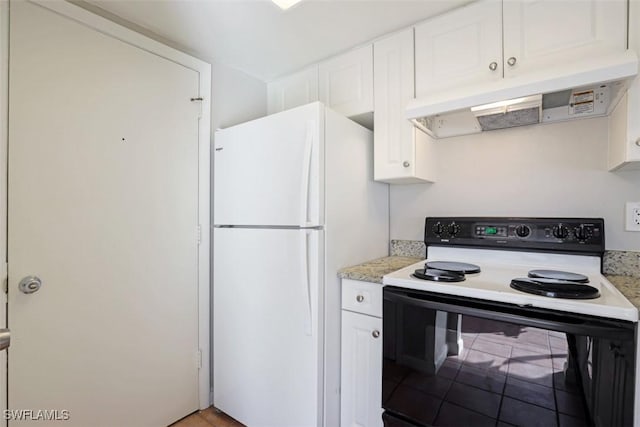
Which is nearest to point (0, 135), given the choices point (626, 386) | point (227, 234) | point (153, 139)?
point (153, 139)

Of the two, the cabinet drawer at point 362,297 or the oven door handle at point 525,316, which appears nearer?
the oven door handle at point 525,316

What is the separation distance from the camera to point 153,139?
168cm

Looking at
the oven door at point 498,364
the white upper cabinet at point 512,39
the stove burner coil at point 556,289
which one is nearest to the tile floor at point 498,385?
the oven door at point 498,364

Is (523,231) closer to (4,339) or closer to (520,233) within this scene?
(520,233)

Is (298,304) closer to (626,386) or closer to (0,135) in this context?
(626,386)

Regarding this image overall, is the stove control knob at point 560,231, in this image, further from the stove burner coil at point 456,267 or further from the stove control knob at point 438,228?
the stove control knob at point 438,228

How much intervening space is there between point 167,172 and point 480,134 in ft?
5.99

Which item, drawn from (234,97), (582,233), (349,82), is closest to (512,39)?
(349,82)

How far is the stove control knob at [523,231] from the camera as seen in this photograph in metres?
1.57

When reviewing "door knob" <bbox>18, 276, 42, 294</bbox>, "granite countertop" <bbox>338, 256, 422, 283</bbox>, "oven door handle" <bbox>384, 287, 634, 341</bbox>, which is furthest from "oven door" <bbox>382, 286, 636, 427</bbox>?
"door knob" <bbox>18, 276, 42, 294</bbox>

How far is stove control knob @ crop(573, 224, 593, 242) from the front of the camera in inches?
56.2

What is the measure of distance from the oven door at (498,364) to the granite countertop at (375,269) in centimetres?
15

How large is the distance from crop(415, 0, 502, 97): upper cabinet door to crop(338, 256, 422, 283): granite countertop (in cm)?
94

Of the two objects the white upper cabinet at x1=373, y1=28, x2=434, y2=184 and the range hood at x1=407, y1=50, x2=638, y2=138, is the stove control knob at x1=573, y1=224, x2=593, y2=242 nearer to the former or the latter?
the range hood at x1=407, y1=50, x2=638, y2=138
